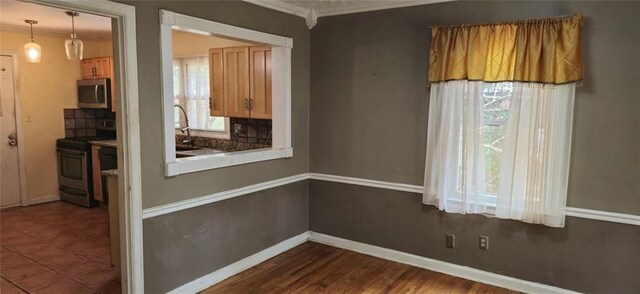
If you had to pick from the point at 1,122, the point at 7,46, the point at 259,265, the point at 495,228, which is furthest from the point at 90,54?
the point at 495,228

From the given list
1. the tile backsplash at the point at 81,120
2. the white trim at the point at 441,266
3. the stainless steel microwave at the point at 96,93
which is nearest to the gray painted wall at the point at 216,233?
the white trim at the point at 441,266

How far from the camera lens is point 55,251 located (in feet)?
13.2

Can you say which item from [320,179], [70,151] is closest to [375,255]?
[320,179]

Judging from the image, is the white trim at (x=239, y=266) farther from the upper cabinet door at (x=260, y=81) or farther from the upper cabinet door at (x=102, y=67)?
the upper cabinet door at (x=102, y=67)

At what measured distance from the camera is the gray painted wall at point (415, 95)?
2.82m

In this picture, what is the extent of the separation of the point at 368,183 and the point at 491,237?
1.17 meters

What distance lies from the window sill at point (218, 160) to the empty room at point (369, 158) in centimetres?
1

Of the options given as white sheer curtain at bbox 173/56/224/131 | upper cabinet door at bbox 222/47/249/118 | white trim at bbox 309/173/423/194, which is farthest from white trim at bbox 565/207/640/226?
white sheer curtain at bbox 173/56/224/131

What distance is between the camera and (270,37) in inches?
143

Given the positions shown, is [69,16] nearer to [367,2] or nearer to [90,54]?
[90,54]

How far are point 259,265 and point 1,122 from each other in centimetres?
422

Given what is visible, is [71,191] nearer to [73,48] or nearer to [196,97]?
[196,97]

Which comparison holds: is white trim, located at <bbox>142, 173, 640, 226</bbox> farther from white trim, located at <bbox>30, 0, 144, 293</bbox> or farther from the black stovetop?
the black stovetop

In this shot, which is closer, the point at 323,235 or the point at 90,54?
the point at 323,235
